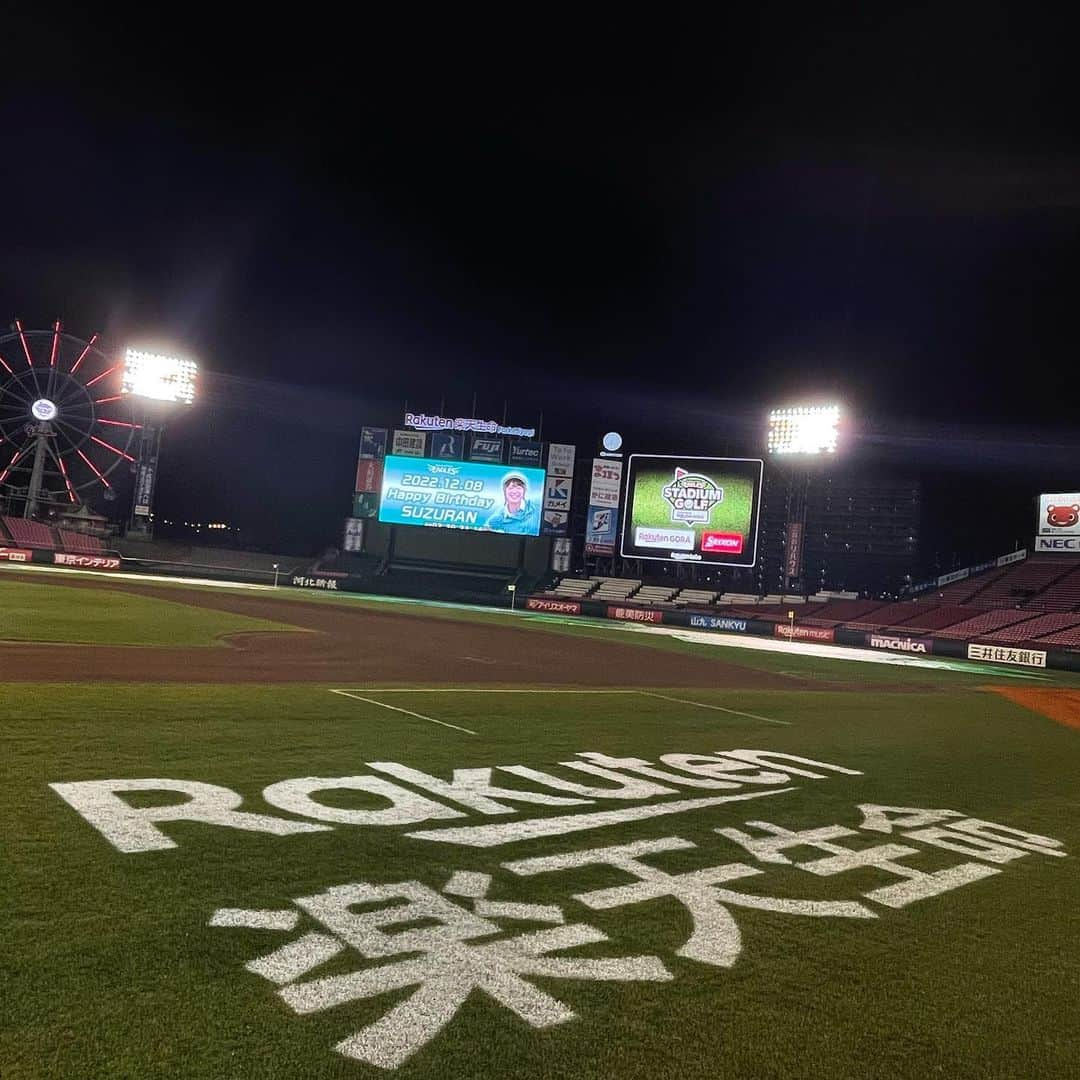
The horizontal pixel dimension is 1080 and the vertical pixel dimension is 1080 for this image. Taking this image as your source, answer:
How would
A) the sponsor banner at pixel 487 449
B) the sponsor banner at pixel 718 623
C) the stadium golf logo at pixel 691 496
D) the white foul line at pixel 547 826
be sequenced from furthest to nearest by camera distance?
the sponsor banner at pixel 487 449, the stadium golf logo at pixel 691 496, the sponsor banner at pixel 718 623, the white foul line at pixel 547 826

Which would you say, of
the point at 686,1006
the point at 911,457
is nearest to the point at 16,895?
the point at 686,1006

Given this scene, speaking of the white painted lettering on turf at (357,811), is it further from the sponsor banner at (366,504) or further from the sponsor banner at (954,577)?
the sponsor banner at (954,577)

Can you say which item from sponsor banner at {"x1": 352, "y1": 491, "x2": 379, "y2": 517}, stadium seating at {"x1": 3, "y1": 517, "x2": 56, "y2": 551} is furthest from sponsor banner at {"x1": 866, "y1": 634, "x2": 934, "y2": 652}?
stadium seating at {"x1": 3, "y1": 517, "x2": 56, "y2": 551}

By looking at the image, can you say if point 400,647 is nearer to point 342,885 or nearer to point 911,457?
point 342,885

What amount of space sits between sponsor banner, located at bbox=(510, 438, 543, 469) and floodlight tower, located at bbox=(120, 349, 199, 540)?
2338cm

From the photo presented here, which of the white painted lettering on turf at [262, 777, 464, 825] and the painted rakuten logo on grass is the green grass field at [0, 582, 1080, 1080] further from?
the painted rakuten logo on grass

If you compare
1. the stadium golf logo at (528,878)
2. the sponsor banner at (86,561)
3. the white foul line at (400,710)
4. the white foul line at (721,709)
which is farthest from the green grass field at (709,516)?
the stadium golf logo at (528,878)

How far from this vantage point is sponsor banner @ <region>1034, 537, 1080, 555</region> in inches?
1724

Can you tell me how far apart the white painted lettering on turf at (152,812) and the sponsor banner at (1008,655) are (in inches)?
1289

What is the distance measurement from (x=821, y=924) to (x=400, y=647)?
48.8 feet

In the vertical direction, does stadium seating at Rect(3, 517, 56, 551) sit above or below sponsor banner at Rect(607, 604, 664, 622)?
above

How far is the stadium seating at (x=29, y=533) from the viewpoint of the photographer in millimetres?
50469

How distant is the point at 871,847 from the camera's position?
18.1ft

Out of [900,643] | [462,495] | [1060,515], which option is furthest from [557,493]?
[1060,515]
